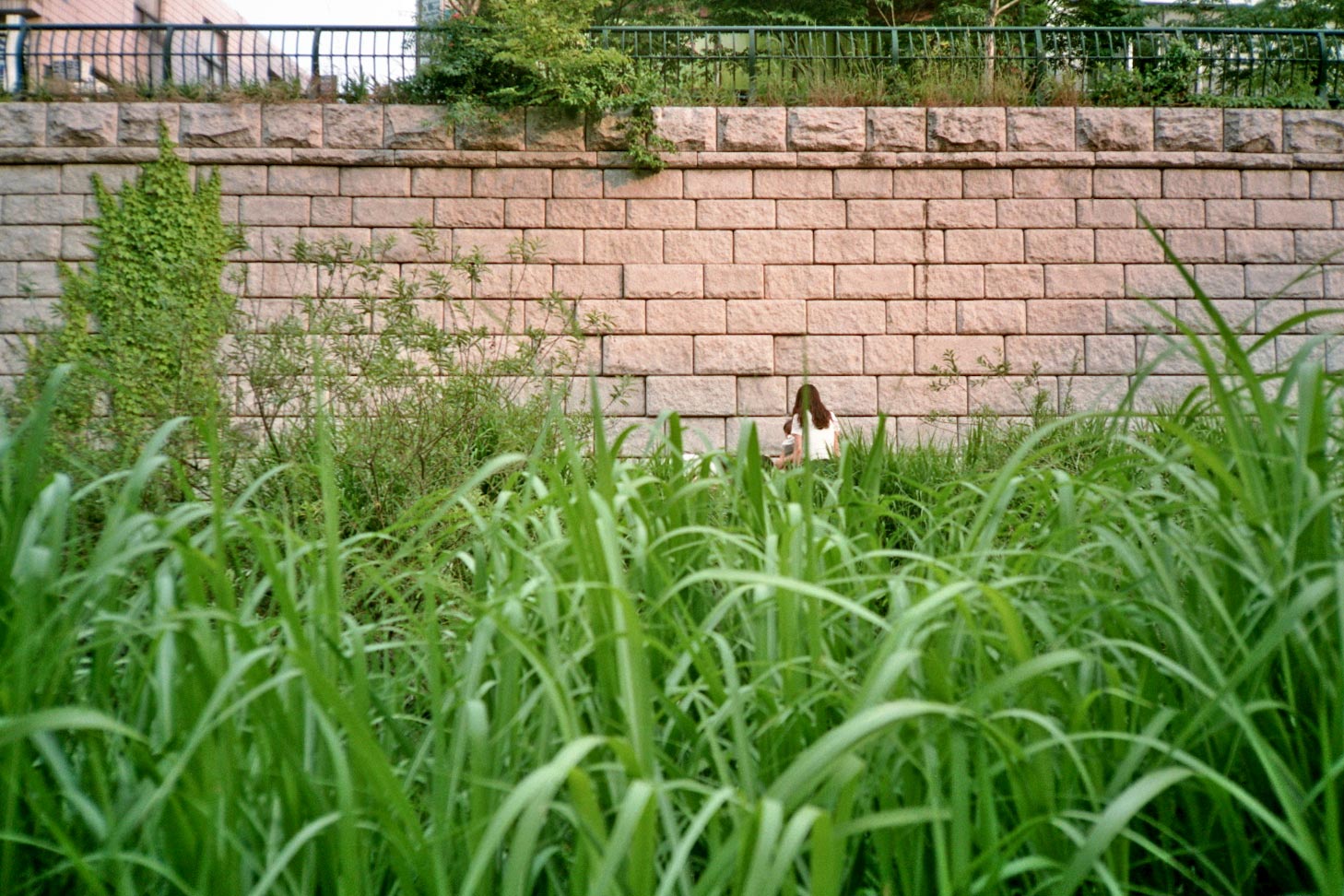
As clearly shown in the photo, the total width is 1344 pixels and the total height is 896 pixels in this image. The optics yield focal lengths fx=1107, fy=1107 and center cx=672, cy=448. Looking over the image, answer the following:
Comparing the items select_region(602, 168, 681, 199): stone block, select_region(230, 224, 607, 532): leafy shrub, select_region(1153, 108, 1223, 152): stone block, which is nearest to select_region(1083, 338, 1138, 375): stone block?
select_region(1153, 108, 1223, 152): stone block

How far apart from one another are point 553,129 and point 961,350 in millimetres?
4050

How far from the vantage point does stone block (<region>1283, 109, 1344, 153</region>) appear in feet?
32.1

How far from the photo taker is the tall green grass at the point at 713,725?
3.78 ft

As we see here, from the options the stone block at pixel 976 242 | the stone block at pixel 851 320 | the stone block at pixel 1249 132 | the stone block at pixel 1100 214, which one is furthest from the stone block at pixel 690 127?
the stone block at pixel 1249 132

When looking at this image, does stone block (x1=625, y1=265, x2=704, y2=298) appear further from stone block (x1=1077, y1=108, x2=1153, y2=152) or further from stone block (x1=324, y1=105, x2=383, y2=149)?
stone block (x1=1077, y1=108, x2=1153, y2=152)

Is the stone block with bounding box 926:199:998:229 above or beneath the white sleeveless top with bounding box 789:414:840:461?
above

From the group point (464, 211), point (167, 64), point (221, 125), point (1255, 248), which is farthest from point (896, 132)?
point (167, 64)

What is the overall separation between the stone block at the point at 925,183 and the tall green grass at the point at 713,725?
8.64 meters

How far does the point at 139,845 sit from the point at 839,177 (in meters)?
9.22

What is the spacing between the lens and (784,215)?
9773 millimetres

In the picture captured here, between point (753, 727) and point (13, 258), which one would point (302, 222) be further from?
point (753, 727)

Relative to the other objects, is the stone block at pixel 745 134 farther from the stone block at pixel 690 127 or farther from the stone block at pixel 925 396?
the stone block at pixel 925 396

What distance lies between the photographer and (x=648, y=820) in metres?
1.02

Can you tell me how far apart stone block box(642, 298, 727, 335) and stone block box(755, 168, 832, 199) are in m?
1.07
